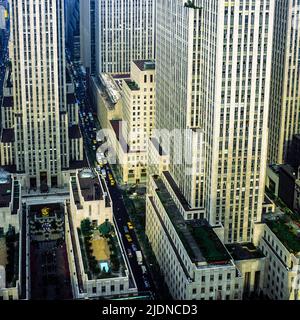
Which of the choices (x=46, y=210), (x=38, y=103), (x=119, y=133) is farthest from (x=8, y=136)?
(x=119, y=133)

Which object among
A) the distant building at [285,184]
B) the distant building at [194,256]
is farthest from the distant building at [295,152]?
the distant building at [194,256]

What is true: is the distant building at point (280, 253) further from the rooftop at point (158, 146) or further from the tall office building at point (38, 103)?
the tall office building at point (38, 103)

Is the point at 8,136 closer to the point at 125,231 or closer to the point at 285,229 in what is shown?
the point at 125,231

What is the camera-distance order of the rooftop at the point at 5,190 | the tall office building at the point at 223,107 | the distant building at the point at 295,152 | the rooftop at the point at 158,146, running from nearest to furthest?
the tall office building at the point at 223,107 < the rooftop at the point at 5,190 < the rooftop at the point at 158,146 < the distant building at the point at 295,152

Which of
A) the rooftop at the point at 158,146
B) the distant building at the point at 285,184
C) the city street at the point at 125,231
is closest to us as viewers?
the city street at the point at 125,231

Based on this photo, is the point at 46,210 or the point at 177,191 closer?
the point at 177,191

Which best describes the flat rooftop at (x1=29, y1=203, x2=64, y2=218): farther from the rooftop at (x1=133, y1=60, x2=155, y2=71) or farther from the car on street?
the rooftop at (x1=133, y1=60, x2=155, y2=71)
